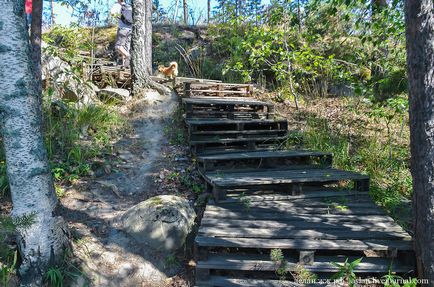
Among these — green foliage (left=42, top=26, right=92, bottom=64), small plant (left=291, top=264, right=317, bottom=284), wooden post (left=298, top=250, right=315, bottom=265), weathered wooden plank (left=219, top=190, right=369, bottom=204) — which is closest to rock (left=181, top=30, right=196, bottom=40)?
green foliage (left=42, top=26, right=92, bottom=64)

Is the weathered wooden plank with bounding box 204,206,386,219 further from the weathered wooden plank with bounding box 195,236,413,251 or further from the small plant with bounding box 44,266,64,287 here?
the small plant with bounding box 44,266,64,287

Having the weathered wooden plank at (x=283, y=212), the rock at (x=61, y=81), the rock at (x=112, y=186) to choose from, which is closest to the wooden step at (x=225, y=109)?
the rock at (x=61, y=81)

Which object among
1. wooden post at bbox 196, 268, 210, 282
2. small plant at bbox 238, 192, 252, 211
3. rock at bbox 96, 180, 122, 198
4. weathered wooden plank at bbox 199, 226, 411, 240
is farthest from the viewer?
rock at bbox 96, 180, 122, 198

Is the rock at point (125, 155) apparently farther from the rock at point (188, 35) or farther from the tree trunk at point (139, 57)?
the rock at point (188, 35)

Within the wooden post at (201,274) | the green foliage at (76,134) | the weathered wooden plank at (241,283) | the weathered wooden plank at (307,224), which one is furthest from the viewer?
the green foliage at (76,134)

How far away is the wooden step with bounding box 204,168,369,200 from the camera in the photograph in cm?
393

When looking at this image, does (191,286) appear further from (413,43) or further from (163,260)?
(413,43)

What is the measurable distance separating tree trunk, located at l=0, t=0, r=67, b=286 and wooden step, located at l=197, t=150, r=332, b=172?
2.22 m

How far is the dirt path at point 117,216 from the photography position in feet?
10.5

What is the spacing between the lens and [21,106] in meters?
2.61

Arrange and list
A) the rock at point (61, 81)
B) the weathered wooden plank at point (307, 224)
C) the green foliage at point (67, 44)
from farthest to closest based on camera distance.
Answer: the green foliage at point (67, 44), the rock at point (61, 81), the weathered wooden plank at point (307, 224)

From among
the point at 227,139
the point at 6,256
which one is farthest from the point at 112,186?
the point at 227,139

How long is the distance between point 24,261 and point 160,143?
344cm

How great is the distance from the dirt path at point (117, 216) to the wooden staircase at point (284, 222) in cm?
66
